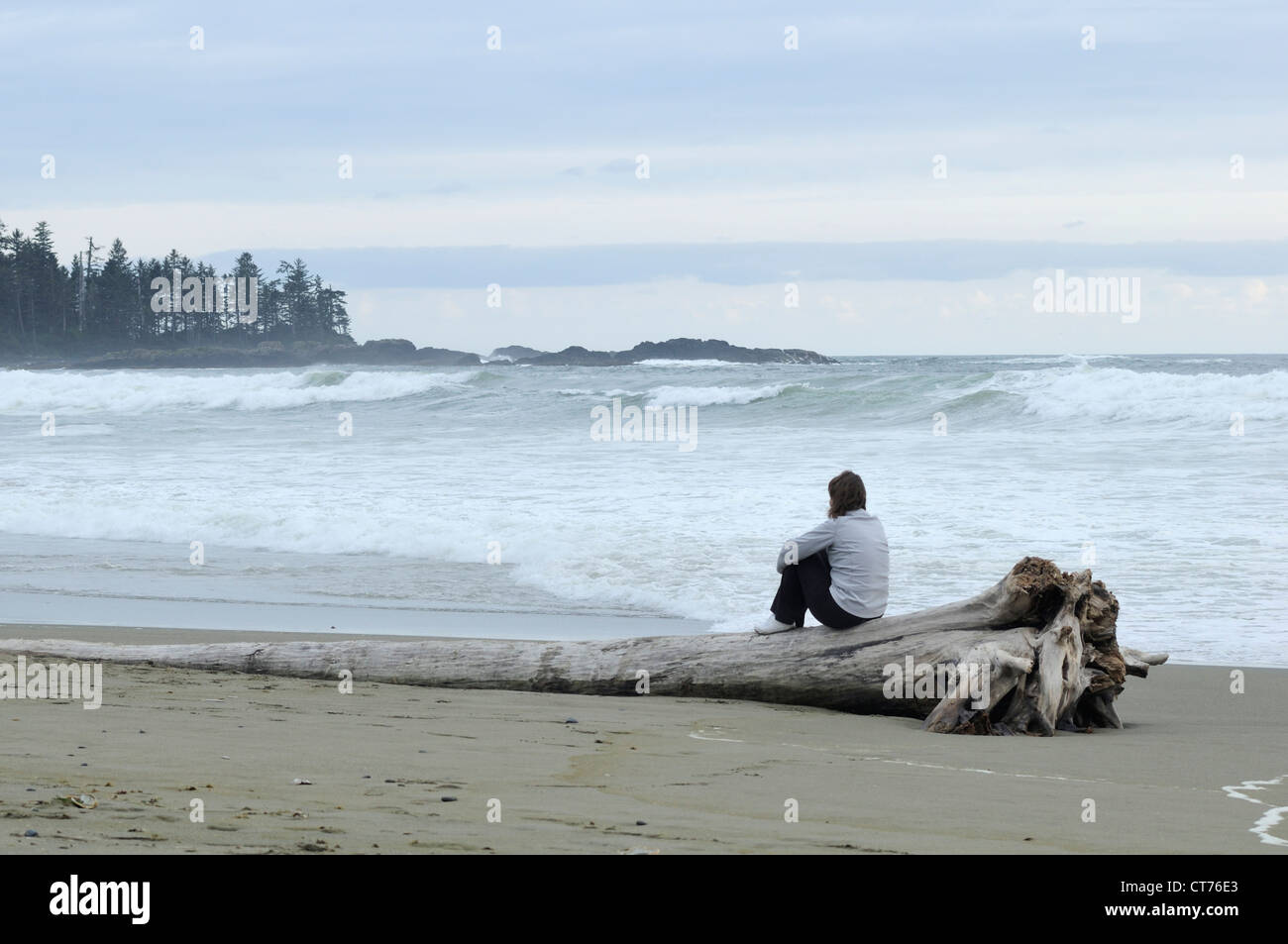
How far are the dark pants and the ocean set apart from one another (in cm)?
287

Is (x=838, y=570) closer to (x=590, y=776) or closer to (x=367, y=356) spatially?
(x=590, y=776)

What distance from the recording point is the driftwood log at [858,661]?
6.84m

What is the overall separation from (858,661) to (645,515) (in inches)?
336

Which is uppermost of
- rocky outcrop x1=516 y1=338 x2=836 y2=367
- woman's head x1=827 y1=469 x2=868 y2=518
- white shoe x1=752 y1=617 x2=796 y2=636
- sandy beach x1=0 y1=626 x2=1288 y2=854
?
rocky outcrop x1=516 y1=338 x2=836 y2=367

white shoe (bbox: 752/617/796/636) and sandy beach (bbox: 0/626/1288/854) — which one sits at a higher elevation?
white shoe (bbox: 752/617/796/636)

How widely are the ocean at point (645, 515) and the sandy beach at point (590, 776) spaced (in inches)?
125

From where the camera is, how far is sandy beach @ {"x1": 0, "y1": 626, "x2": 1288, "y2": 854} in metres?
4.00

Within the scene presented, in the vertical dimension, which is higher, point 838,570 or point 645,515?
point 838,570

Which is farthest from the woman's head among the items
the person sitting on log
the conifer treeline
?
the conifer treeline

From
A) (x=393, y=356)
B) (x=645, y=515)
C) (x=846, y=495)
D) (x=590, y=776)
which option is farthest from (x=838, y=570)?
(x=393, y=356)

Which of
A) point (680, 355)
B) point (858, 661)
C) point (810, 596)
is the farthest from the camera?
point (680, 355)

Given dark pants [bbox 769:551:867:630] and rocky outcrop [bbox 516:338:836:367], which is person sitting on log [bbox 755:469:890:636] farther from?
rocky outcrop [bbox 516:338:836:367]

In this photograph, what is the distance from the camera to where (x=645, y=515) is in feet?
51.6
